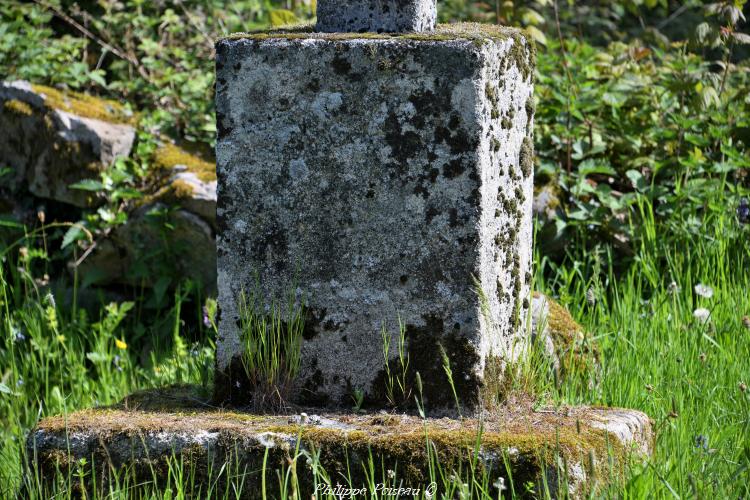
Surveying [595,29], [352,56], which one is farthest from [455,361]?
[595,29]

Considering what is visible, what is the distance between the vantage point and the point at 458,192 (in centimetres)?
264

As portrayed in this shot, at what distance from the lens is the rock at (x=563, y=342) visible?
3.07m

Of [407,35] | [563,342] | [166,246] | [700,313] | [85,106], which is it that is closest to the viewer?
[407,35]

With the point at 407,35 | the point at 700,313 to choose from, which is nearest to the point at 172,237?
the point at 407,35

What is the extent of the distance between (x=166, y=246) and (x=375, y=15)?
7.89 feet

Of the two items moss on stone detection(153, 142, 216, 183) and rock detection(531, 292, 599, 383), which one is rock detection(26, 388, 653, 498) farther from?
moss on stone detection(153, 142, 216, 183)

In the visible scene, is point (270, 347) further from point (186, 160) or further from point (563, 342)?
point (186, 160)

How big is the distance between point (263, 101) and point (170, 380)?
1.66m

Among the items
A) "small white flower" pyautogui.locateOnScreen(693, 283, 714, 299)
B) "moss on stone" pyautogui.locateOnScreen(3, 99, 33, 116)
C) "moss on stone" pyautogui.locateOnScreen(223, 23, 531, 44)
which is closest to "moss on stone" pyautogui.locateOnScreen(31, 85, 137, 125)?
"moss on stone" pyautogui.locateOnScreen(3, 99, 33, 116)

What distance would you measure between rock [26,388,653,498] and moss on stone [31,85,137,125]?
2.96 m

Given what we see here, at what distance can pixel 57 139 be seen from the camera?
5.13 meters

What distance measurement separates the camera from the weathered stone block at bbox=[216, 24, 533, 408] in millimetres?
2623

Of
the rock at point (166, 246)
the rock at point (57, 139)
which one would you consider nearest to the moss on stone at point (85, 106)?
the rock at point (57, 139)

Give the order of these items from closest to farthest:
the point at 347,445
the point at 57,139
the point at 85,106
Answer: the point at 347,445 → the point at 57,139 → the point at 85,106
